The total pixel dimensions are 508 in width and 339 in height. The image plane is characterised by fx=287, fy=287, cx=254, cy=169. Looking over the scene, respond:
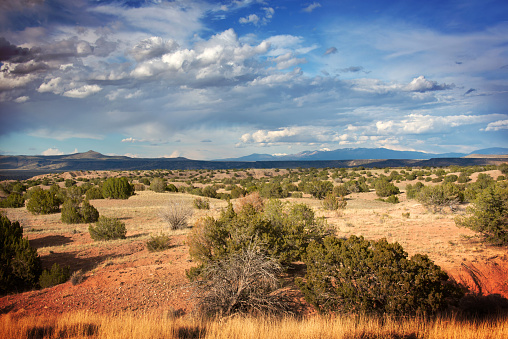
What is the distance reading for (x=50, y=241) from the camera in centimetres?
1662

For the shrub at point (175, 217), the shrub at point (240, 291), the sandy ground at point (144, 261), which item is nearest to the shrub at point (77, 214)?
the sandy ground at point (144, 261)

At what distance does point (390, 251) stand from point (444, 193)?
2155 cm

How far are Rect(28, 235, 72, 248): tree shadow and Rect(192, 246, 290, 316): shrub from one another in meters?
12.5

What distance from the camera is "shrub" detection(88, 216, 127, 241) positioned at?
16.9 m

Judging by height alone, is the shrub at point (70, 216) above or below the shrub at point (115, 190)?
below

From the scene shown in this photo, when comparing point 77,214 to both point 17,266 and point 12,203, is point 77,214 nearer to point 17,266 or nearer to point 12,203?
point 17,266

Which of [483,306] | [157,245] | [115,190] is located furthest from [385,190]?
[115,190]

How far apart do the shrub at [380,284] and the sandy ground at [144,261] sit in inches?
→ 135

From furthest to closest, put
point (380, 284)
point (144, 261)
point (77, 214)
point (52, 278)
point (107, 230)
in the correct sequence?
1. point (77, 214)
2. point (107, 230)
3. point (144, 261)
4. point (52, 278)
5. point (380, 284)

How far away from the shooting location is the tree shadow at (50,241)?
15.9m

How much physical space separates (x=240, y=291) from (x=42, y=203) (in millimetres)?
26721

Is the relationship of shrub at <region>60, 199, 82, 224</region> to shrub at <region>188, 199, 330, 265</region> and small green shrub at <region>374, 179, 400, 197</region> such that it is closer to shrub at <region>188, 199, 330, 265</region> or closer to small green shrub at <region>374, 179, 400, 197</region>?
shrub at <region>188, 199, 330, 265</region>

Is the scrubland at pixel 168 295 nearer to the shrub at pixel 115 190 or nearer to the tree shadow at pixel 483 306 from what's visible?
the tree shadow at pixel 483 306

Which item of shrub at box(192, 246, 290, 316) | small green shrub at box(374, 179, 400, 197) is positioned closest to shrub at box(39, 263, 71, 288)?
shrub at box(192, 246, 290, 316)
